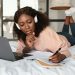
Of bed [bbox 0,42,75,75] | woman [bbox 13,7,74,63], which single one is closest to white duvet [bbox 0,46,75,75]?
bed [bbox 0,42,75,75]

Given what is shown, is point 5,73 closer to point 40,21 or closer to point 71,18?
point 40,21

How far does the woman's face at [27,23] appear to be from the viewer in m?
1.64

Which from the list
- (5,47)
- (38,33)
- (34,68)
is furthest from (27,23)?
(34,68)

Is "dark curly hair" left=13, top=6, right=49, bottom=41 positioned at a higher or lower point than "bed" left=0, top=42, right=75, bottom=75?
higher

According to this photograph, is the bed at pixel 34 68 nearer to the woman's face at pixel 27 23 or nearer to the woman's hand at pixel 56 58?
the woman's hand at pixel 56 58

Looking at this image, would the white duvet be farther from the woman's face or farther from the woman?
the woman's face

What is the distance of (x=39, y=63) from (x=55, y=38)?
422 millimetres

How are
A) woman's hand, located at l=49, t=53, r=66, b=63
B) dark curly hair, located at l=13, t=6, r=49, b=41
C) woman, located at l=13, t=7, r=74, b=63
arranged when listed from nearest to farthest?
woman's hand, located at l=49, t=53, r=66, b=63 < woman, located at l=13, t=7, r=74, b=63 < dark curly hair, located at l=13, t=6, r=49, b=41

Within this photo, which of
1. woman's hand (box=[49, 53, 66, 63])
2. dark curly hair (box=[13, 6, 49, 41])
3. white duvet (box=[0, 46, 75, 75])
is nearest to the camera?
white duvet (box=[0, 46, 75, 75])

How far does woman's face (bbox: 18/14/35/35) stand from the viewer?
1.64 metres

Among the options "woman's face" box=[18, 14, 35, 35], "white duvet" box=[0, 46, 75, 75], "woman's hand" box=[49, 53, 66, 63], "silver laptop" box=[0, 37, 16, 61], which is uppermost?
"woman's face" box=[18, 14, 35, 35]

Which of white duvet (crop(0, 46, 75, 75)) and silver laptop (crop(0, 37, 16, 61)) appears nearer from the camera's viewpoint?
white duvet (crop(0, 46, 75, 75))

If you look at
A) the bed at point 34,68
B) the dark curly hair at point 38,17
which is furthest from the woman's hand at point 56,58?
the dark curly hair at point 38,17

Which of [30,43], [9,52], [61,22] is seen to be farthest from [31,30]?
[61,22]
